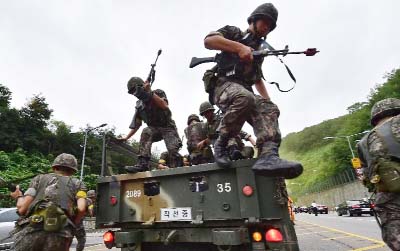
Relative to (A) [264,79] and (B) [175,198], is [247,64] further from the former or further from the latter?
(B) [175,198]

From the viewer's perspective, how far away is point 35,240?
3699mm

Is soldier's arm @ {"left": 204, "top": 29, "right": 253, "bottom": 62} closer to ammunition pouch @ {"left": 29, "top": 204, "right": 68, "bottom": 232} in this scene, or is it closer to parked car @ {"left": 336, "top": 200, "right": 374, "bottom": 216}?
ammunition pouch @ {"left": 29, "top": 204, "right": 68, "bottom": 232}

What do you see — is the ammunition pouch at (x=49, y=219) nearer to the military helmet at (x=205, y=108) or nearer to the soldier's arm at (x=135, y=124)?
the soldier's arm at (x=135, y=124)

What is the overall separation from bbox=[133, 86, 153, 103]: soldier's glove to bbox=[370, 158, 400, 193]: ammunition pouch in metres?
3.04

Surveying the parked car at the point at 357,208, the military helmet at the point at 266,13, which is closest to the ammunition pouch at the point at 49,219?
the military helmet at the point at 266,13

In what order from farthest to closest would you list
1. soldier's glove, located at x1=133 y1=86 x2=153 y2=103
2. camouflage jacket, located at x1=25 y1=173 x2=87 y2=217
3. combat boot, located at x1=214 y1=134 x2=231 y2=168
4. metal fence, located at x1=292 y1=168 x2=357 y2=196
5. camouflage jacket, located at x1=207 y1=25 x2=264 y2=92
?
metal fence, located at x1=292 y1=168 x2=357 y2=196 < soldier's glove, located at x1=133 y1=86 x2=153 y2=103 < camouflage jacket, located at x1=25 y1=173 x2=87 y2=217 < camouflage jacket, located at x1=207 y1=25 x2=264 y2=92 < combat boot, located at x1=214 y1=134 x2=231 y2=168

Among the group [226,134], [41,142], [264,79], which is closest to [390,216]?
[226,134]

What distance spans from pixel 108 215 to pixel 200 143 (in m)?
2.13

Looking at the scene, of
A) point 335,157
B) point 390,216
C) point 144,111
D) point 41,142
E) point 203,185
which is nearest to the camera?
point 390,216

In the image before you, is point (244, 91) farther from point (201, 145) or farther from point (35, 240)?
point (35, 240)

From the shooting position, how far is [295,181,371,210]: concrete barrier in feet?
132

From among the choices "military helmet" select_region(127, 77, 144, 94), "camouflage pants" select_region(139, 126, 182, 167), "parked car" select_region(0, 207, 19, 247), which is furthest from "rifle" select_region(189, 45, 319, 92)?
"parked car" select_region(0, 207, 19, 247)

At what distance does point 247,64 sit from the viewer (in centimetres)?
361

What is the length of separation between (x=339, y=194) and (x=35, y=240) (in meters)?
51.6
